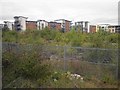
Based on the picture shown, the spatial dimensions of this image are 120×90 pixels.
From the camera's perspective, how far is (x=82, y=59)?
648cm

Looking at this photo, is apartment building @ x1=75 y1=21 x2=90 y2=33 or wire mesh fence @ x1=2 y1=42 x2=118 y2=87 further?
apartment building @ x1=75 y1=21 x2=90 y2=33

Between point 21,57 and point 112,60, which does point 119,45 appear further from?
point 21,57

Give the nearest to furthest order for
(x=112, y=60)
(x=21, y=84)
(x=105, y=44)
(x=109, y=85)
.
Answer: (x=21, y=84) → (x=109, y=85) → (x=112, y=60) → (x=105, y=44)

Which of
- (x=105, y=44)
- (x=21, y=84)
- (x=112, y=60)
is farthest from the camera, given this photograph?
(x=105, y=44)

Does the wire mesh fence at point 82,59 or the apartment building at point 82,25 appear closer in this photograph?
the wire mesh fence at point 82,59

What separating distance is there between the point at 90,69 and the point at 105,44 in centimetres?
114

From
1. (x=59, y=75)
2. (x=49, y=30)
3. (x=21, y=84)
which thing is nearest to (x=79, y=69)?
(x=59, y=75)

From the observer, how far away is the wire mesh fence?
5664 millimetres

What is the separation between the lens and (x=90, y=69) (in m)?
5.98

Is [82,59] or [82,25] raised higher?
[82,25]

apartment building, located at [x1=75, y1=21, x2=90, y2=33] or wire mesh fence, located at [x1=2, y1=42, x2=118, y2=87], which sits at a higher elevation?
apartment building, located at [x1=75, y1=21, x2=90, y2=33]

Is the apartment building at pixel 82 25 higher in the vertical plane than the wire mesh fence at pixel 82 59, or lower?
higher

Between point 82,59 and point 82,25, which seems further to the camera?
point 82,25

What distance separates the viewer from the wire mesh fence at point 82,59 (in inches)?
223
